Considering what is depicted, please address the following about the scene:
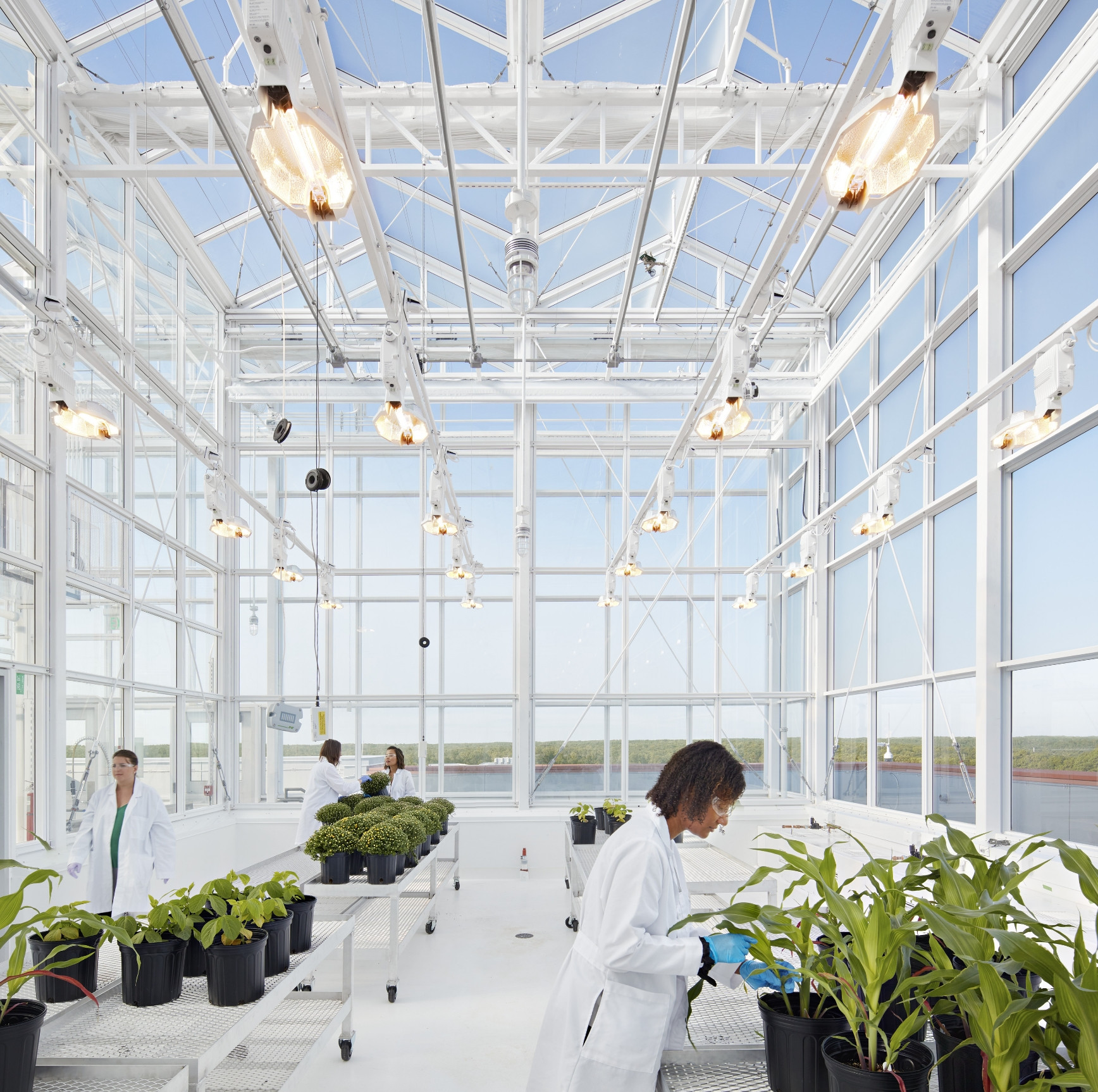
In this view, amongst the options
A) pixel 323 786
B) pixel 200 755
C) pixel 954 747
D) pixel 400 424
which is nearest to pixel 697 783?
pixel 400 424

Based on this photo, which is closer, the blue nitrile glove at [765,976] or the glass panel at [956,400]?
the blue nitrile glove at [765,976]

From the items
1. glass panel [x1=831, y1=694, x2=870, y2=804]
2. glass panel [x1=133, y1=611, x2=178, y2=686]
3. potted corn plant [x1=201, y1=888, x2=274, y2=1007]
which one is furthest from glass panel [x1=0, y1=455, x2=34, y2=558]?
glass panel [x1=831, y1=694, x2=870, y2=804]

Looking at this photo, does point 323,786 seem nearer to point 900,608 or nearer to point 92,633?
point 92,633

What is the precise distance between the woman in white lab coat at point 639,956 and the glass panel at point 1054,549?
12.2 feet

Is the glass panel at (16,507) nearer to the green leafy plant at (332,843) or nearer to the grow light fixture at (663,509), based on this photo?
the green leafy plant at (332,843)

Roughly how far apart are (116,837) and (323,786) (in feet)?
7.01

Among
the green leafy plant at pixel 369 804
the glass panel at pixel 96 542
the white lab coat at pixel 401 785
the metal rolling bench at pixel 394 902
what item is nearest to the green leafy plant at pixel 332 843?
the metal rolling bench at pixel 394 902

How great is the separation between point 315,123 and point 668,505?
4293 mm

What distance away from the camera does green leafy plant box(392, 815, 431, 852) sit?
447cm

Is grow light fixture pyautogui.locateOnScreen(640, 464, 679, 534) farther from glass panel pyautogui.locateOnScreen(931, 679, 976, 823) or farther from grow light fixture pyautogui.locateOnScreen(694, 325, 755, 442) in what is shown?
glass panel pyautogui.locateOnScreen(931, 679, 976, 823)

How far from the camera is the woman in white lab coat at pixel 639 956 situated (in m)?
1.85

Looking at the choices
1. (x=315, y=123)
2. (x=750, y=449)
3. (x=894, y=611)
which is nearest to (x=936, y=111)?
(x=315, y=123)

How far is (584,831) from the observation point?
6.34 m

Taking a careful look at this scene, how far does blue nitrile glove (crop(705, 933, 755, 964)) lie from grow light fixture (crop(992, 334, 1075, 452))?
113 inches
